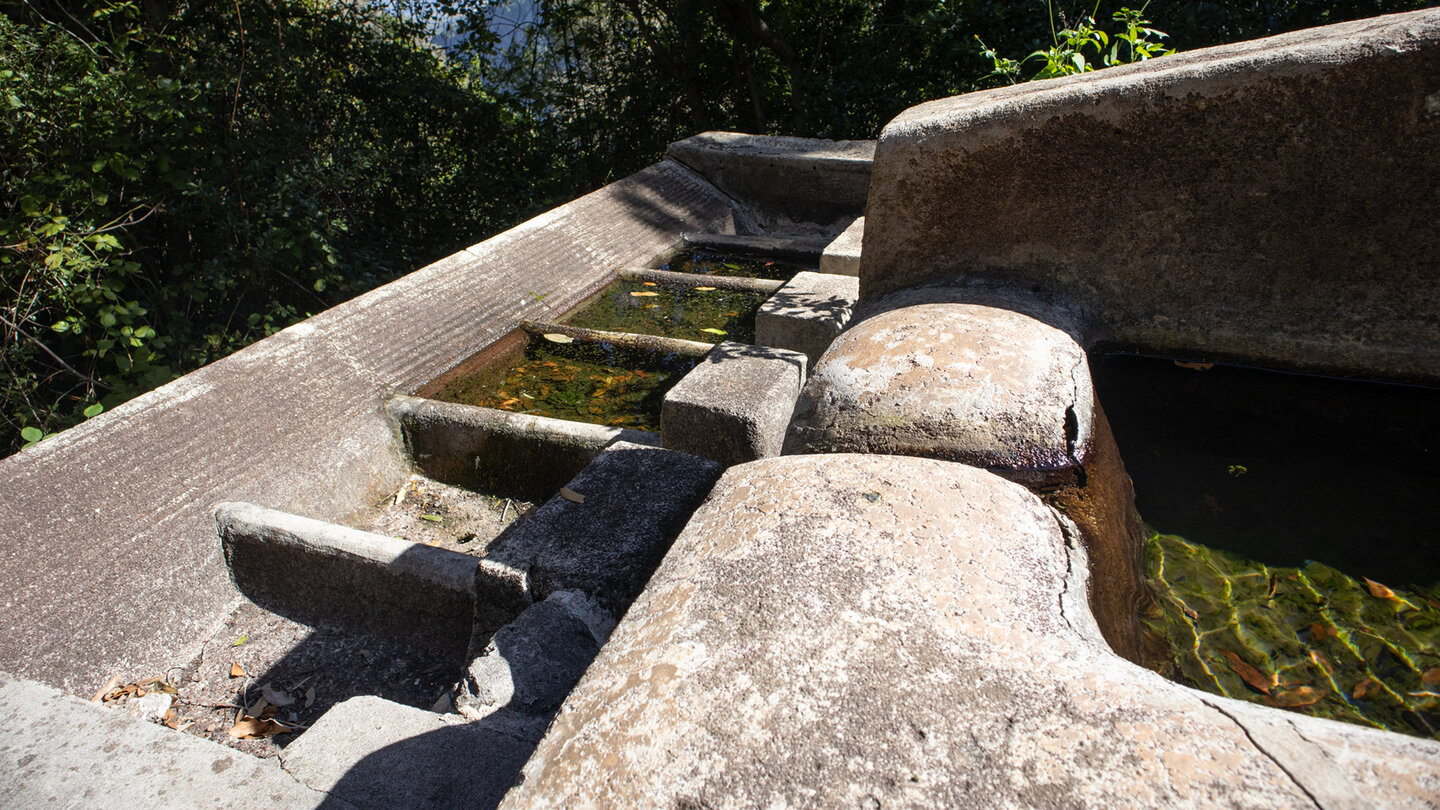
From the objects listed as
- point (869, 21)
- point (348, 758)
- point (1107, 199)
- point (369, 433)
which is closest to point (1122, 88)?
point (1107, 199)

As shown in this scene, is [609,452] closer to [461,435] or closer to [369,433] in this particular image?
[461,435]

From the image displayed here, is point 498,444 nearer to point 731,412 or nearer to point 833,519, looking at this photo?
point 731,412

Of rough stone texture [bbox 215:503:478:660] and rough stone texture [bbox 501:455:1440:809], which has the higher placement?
rough stone texture [bbox 501:455:1440:809]

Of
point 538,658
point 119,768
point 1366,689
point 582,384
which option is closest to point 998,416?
point 1366,689

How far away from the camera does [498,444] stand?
258 centimetres

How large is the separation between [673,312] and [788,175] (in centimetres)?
172

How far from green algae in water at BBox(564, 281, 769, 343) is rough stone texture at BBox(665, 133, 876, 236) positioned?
1.33 meters

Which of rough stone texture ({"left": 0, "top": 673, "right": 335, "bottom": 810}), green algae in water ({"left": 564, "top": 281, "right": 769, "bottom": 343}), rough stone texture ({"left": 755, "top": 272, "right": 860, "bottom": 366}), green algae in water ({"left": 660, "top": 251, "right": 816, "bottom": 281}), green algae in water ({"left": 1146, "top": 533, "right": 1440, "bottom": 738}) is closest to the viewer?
rough stone texture ({"left": 0, "top": 673, "right": 335, "bottom": 810})

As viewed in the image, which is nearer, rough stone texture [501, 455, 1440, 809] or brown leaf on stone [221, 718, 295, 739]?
rough stone texture [501, 455, 1440, 809]

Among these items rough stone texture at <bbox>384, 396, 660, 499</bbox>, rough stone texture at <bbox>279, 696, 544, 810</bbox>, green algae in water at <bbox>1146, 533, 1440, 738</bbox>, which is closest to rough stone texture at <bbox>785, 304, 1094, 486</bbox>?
green algae in water at <bbox>1146, 533, 1440, 738</bbox>

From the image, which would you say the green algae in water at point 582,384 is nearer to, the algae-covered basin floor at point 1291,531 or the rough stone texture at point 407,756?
the rough stone texture at point 407,756

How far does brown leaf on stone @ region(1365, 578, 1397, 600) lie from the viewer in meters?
1.44

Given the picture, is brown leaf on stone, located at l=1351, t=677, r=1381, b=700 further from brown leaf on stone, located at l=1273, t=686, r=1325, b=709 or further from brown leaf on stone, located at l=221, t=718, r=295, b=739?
brown leaf on stone, located at l=221, t=718, r=295, b=739

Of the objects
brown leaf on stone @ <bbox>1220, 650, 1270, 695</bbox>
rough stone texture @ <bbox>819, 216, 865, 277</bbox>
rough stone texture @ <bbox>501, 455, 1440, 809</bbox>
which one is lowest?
brown leaf on stone @ <bbox>1220, 650, 1270, 695</bbox>
